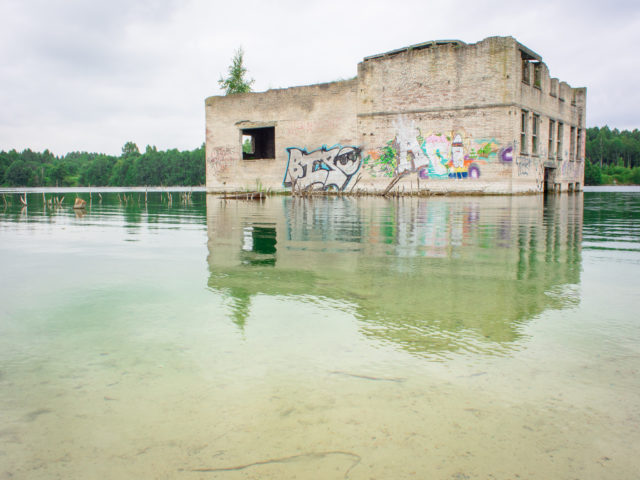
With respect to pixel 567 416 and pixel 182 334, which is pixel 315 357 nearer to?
pixel 182 334

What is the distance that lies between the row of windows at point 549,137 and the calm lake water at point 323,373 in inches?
785

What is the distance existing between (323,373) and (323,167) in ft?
79.6

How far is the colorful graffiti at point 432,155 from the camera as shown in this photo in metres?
21.8

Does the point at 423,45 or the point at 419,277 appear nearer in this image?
the point at 419,277

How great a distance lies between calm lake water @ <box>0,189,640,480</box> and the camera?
4.84 feet

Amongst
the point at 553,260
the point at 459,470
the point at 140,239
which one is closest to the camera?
the point at 459,470

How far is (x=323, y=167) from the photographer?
25.9 meters

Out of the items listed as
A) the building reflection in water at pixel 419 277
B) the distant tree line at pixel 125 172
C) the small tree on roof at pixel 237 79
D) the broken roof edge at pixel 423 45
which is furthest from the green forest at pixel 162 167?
the building reflection in water at pixel 419 277

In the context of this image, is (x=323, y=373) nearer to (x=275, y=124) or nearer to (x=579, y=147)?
(x=275, y=124)

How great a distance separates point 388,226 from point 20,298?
5.95 meters

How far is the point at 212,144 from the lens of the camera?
29.3 metres

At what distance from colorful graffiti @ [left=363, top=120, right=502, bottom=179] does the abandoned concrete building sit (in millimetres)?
46

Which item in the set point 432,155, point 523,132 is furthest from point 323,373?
point 523,132

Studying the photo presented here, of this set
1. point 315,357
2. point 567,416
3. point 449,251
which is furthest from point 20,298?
point 449,251
